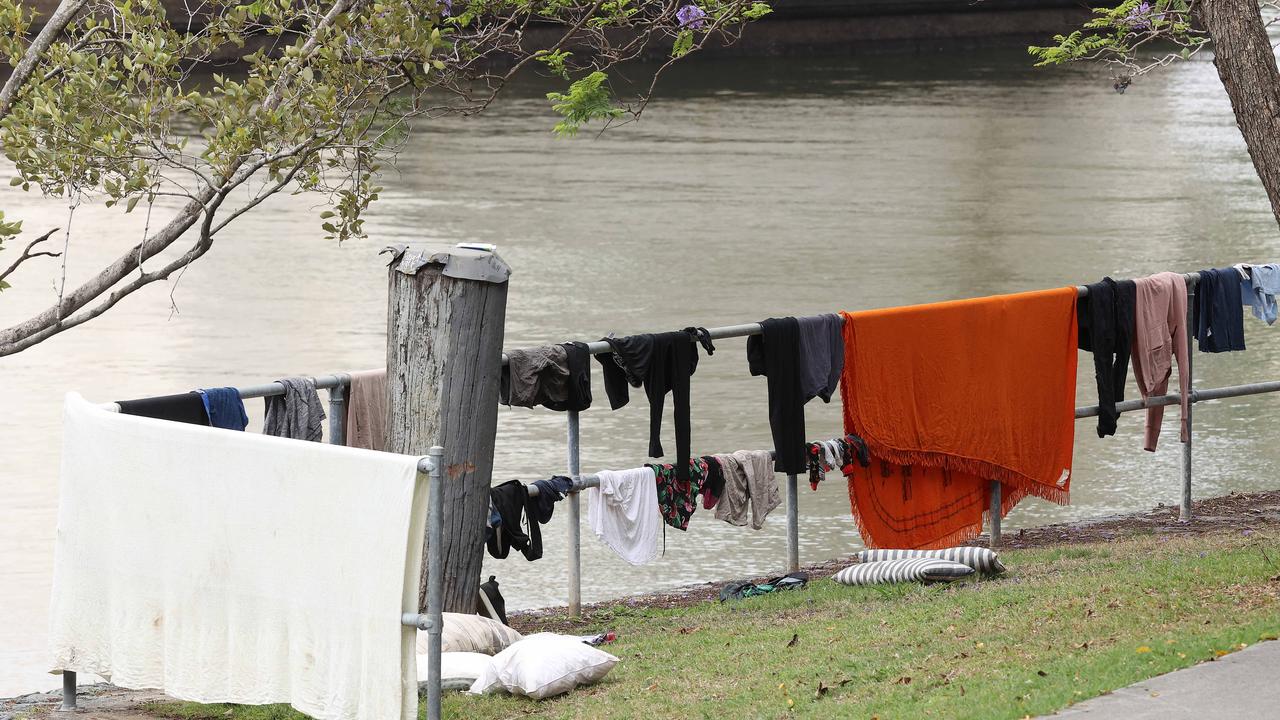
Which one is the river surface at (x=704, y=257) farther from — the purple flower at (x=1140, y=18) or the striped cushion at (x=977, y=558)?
the purple flower at (x=1140, y=18)

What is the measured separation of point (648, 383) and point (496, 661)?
108 inches

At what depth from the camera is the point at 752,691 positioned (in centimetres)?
657

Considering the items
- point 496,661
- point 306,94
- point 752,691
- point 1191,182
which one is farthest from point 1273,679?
point 1191,182

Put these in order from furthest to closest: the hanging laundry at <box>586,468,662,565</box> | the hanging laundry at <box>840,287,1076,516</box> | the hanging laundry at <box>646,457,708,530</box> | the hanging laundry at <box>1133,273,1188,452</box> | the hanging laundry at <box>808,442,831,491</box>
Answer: the hanging laundry at <box>1133,273,1188,452</box> → the hanging laundry at <box>840,287,1076,516</box> → the hanging laundry at <box>808,442,831,491</box> → the hanging laundry at <box>646,457,708,530</box> → the hanging laundry at <box>586,468,662,565</box>

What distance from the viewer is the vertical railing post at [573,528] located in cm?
900

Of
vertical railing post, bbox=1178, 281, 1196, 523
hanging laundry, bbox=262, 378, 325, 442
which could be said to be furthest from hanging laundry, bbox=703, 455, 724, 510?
vertical railing post, bbox=1178, 281, 1196, 523

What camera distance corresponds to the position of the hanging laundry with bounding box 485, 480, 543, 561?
8.50 metres

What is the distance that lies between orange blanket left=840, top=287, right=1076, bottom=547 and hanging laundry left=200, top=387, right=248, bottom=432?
3.81 metres

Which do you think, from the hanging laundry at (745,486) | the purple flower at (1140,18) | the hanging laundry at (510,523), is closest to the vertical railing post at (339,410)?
the hanging laundry at (510,523)

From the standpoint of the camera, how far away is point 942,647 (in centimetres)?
698

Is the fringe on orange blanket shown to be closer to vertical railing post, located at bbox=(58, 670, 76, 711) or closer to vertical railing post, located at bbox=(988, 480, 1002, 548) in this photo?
vertical railing post, located at bbox=(988, 480, 1002, 548)

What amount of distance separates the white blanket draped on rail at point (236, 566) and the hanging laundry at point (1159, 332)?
641cm

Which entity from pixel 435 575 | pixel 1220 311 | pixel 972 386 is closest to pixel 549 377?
pixel 972 386

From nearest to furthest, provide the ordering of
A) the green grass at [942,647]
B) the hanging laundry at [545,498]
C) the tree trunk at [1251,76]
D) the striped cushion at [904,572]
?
the green grass at [942,647], the tree trunk at [1251,76], the hanging laundry at [545,498], the striped cushion at [904,572]
